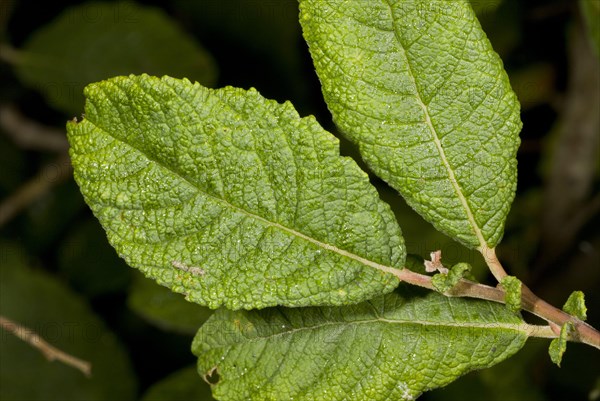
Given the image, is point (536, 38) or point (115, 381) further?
point (536, 38)

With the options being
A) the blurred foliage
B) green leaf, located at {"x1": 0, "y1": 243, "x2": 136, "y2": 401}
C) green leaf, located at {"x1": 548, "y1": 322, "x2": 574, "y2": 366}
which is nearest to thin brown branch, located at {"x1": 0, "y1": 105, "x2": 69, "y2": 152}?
the blurred foliage

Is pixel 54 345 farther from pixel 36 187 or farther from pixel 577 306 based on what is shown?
pixel 577 306

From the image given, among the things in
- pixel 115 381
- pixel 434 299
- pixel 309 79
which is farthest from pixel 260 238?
pixel 309 79

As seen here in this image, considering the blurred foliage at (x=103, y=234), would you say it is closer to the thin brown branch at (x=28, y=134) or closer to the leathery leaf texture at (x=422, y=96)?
the thin brown branch at (x=28, y=134)

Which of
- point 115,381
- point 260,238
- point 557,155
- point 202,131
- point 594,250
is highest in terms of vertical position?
point 202,131

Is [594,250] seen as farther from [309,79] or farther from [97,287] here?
[97,287]

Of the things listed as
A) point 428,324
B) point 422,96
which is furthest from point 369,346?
point 422,96

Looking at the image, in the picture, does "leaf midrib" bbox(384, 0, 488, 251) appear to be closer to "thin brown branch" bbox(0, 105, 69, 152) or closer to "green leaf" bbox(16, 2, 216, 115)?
"green leaf" bbox(16, 2, 216, 115)

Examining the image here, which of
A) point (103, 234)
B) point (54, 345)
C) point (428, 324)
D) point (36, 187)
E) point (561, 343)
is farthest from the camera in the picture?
point (36, 187)
